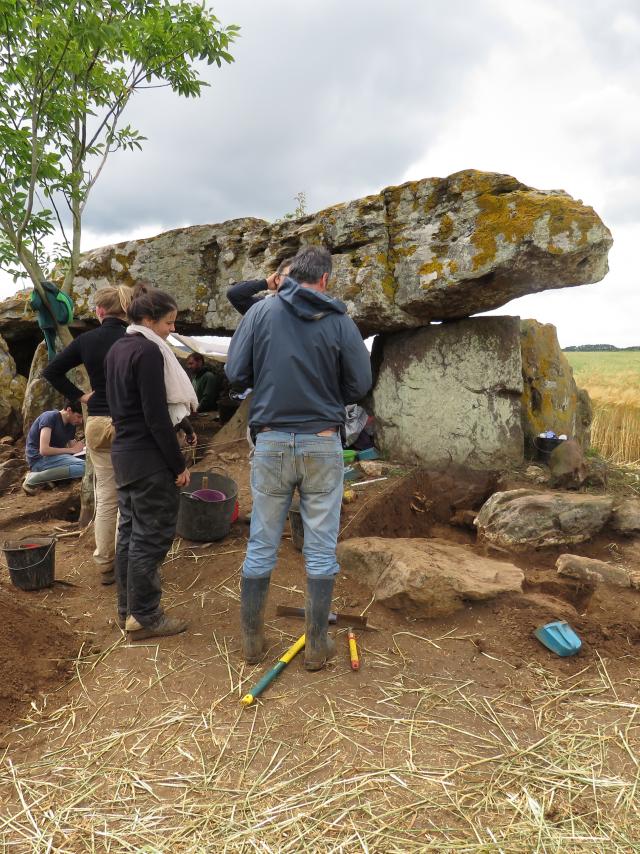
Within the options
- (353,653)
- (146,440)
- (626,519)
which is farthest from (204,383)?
(353,653)

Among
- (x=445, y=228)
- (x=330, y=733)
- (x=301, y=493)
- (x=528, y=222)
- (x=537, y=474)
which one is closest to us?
(x=330, y=733)

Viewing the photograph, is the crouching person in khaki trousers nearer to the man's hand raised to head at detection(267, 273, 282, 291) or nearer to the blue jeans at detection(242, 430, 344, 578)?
the man's hand raised to head at detection(267, 273, 282, 291)

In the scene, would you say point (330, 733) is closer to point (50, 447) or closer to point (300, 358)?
point (300, 358)

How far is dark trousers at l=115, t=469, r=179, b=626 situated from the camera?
321 centimetres

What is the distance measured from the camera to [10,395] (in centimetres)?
967

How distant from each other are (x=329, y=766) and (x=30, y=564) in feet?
9.08

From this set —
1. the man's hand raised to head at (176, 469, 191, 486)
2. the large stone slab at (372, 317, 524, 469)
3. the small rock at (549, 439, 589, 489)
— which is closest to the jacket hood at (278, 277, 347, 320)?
the man's hand raised to head at (176, 469, 191, 486)

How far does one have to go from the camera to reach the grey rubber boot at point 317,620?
2.92 m

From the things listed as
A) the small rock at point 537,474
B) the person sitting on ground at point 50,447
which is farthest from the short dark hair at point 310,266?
the person sitting on ground at point 50,447

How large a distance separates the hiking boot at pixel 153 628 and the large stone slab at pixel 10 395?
745 centimetres

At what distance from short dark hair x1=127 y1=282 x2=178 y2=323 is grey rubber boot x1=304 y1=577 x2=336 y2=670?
5.51ft

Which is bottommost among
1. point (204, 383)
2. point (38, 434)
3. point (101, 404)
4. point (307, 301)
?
point (38, 434)

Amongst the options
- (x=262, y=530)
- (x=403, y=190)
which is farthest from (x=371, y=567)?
(x=403, y=190)

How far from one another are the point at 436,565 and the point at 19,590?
295 cm
